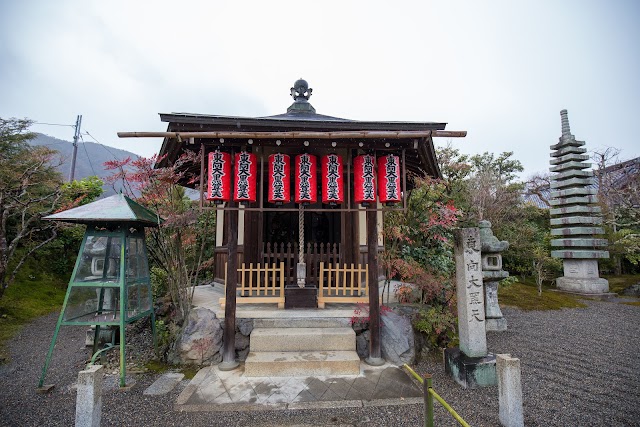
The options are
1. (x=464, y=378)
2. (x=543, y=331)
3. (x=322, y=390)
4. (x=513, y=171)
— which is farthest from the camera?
(x=513, y=171)

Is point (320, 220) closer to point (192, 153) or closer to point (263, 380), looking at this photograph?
point (192, 153)

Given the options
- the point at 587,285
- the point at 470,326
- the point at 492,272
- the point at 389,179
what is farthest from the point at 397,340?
the point at 587,285

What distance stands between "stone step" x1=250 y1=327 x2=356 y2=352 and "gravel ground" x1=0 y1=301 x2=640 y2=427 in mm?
1368

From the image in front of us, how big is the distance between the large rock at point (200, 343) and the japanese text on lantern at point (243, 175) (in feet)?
8.75

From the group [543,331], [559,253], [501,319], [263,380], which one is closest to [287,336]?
[263,380]

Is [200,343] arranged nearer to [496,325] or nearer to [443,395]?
[443,395]

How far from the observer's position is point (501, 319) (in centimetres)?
805

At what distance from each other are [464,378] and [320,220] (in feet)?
17.4

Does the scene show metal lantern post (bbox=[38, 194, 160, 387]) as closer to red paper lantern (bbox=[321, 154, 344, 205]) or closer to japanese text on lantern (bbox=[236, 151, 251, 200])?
japanese text on lantern (bbox=[236, 151, 251, 200])

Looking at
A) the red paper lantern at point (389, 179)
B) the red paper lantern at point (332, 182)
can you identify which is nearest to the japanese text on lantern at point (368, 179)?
the red paper lantern at point (389, 179)

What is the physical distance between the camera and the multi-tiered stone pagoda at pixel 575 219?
46.7 ft

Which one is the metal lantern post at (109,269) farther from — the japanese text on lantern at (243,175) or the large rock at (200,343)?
the japanese text on lantern at (243,175)

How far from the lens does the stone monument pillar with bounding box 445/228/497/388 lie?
185 inches

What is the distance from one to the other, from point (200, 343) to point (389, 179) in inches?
189
